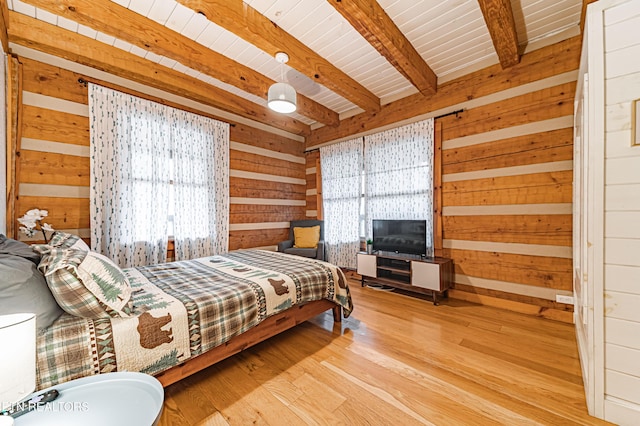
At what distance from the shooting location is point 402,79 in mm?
3406

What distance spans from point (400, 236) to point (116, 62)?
3.92m

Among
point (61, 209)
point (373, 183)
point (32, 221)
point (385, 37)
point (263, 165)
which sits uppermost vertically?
point (385, 37)

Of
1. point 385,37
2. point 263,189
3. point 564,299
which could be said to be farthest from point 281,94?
point 564,299

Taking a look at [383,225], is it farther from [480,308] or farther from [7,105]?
[7,105]

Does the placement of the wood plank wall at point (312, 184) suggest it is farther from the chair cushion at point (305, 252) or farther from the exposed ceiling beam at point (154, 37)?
the exposed ceiling beam at point (154, 37)

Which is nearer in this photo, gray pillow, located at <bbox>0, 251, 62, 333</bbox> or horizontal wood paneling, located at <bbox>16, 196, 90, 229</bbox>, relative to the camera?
gray pillow, located at <bbox>0, 251, 62, 333</bbox>

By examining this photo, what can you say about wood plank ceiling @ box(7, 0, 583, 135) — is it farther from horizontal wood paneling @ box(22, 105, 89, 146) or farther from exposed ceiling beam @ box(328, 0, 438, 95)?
horizontal wood paneling @ box(22, 105, 89, 146)

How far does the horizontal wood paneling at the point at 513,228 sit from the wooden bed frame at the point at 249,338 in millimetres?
1896

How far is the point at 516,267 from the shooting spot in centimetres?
286

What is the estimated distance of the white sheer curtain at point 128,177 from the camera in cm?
283

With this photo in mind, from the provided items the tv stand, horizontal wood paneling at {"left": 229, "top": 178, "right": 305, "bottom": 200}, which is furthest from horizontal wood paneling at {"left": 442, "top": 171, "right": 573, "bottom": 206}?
horizontal wood paneling at {"left": 229, "top": 178, "right": 305, "bottom": 200}

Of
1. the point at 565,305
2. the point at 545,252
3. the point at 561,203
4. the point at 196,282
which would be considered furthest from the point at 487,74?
the point at 196,282

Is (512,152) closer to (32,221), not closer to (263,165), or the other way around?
(263,165)

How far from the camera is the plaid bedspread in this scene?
1.24m
